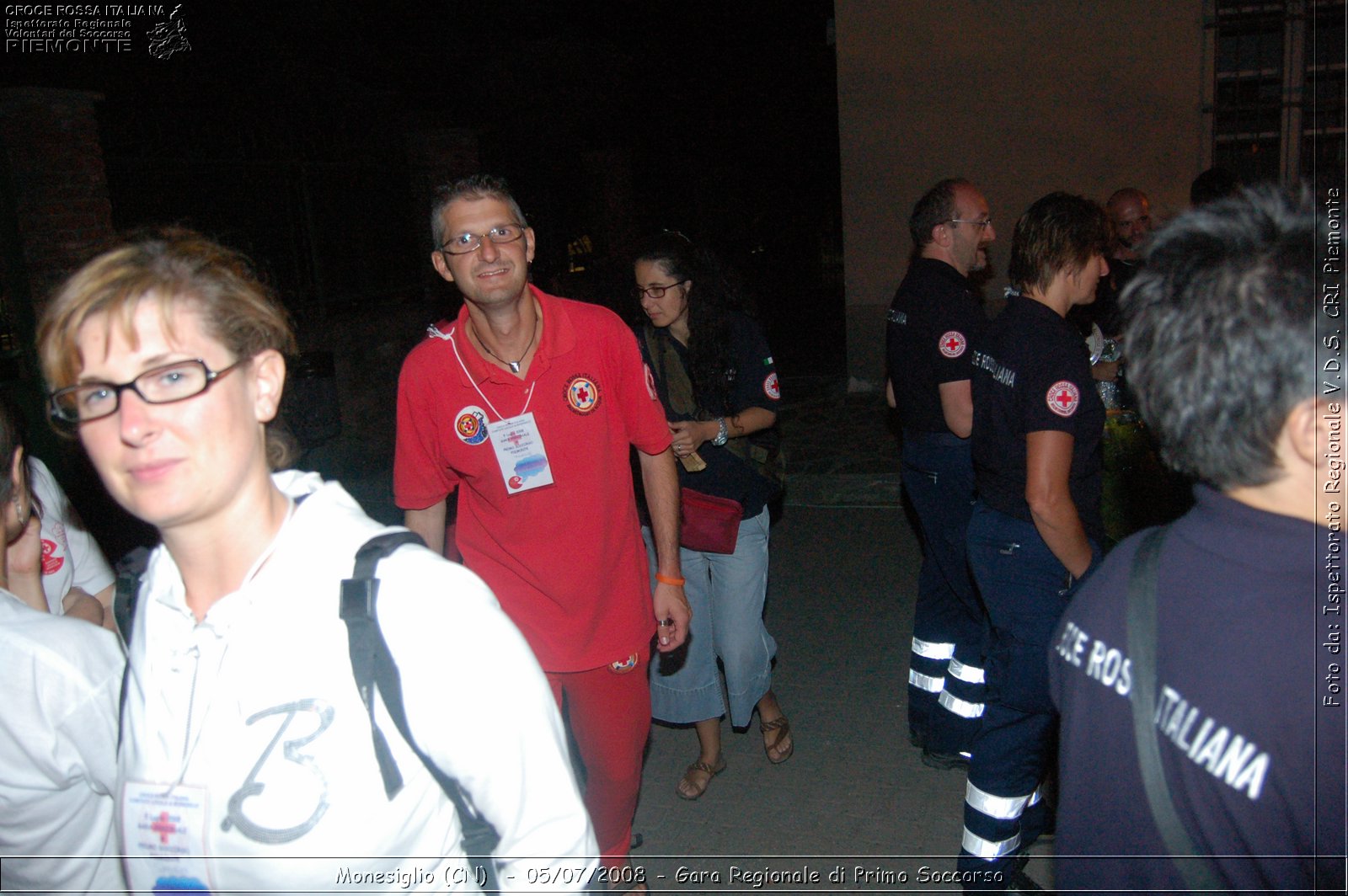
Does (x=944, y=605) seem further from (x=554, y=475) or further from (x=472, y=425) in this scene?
(x=472, y=425)

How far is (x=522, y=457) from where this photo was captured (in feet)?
9.57

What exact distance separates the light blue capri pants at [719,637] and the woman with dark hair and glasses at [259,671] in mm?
2338

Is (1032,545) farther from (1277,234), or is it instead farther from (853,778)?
(1277,234)

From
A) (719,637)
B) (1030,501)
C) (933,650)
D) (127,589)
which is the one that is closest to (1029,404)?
(1030,501)

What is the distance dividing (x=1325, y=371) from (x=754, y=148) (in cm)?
2511

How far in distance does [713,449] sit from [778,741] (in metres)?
1.38

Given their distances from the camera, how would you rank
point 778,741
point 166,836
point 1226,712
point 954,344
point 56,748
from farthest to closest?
point 778,741 < point 954,344 < point 56,748 < point 166,836 < point 1226,712

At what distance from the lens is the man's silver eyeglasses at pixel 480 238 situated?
2900 millimetres

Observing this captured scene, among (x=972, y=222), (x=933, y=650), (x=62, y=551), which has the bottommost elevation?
(x=933, y=650)

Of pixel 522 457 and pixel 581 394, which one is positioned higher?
pixel 581 394

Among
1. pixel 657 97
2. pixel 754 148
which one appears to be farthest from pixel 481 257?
pixel 754 148

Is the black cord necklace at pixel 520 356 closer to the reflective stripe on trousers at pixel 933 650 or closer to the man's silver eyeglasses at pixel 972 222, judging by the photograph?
the man's silver eyeglasses at pixel 972 222

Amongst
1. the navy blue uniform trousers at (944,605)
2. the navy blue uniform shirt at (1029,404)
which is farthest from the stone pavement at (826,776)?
the navy blue uniform shirt at (1029,404)

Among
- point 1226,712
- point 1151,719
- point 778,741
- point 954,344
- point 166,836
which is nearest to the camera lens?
point 1226,712
